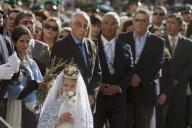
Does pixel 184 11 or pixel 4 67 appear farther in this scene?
pixel 184 11

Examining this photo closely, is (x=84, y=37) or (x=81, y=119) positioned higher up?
(x=84, y=37)

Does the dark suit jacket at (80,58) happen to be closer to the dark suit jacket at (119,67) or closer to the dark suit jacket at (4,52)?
the dark suit jacket at (119,67)

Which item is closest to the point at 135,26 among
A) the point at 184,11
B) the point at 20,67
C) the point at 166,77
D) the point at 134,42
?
the point at 134,42

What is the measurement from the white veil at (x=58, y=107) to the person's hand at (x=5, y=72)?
19.0 inches

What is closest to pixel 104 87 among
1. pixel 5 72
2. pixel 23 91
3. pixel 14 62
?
pixel 23 91

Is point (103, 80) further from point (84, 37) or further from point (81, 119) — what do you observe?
point (81, 119)

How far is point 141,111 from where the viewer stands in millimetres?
10781

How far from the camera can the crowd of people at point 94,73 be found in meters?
8.23

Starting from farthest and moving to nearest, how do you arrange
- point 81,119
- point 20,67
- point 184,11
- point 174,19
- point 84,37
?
point 184,11, point 174,19, point 84,37, point 20,67, point 81,119

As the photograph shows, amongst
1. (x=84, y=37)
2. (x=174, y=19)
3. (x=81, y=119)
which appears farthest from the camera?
(x=174, y=19)

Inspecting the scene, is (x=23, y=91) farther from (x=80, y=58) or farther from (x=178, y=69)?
(x=178, y=69)

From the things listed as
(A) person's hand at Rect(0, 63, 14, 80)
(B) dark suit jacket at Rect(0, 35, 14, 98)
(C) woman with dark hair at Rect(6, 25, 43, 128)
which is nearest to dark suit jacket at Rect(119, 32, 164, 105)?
(C) woman with dark hair at Rect(6, 25, 43, 128)

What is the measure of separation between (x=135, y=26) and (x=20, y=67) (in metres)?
2.58

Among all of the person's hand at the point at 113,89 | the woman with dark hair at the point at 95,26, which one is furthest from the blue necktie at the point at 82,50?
the woman with dark hair at the point at 95,26
